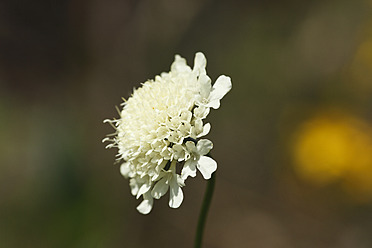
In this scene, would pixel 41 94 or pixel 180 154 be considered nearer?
pixel 180 154

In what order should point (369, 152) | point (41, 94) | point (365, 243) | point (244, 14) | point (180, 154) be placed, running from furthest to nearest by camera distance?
point (41, 94)
point (244, 14)
point (369, 152)
point (365, 243)
point (180, 154)

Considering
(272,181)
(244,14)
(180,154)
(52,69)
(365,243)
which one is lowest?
(180,154)

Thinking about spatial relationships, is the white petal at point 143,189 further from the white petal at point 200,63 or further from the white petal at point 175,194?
the white petal at point 200,63

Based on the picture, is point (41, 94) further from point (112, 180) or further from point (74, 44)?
point (112, 180)

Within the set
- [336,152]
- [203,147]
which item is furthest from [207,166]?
[336,152]

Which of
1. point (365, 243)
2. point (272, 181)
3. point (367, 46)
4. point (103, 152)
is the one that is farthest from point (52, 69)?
point (365, 243)

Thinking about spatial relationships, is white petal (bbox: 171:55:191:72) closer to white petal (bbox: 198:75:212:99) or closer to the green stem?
white petal (bbox: 198:75:212:99)

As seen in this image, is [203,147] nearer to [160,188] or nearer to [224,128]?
[160,188]

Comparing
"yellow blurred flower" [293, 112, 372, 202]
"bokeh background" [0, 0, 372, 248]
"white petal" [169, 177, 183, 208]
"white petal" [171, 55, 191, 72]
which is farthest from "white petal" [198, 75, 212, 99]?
"yellow blurred flower" [293, 112, 372, 202]
